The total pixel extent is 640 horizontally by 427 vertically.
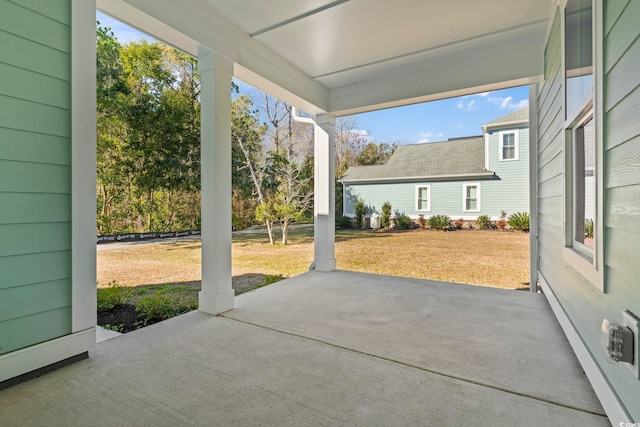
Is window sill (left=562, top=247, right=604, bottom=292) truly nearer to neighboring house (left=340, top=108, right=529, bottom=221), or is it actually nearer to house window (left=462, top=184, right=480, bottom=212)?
neighboring house (left=340, top=108, right=529, bottom=221)

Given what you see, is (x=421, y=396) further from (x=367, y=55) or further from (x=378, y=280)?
(x=367, y=55)

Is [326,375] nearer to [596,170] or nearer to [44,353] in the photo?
[44,353]

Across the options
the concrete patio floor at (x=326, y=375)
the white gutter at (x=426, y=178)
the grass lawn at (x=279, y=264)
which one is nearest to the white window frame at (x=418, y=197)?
the white gutter at (x=426, y=178)

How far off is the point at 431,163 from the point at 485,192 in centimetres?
198

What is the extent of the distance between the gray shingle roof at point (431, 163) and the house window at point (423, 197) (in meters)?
0.39

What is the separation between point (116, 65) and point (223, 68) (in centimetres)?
491

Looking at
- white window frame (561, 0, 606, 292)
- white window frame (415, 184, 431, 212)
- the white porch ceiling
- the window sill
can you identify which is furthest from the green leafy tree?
the window sill

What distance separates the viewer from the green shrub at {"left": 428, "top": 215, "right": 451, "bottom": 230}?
30.1 feet

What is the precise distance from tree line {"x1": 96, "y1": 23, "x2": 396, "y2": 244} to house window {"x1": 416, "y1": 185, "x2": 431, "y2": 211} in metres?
3.85

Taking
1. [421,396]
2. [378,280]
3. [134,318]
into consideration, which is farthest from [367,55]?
[134,318]

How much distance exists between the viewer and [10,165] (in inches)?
64.3

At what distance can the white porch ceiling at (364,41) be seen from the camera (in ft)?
8.33

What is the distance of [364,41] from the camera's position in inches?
124

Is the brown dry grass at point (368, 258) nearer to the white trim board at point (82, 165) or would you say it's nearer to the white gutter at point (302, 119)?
the white gutter at point (302, 119)
